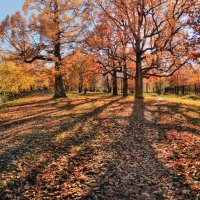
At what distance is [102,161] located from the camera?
9.09 metres

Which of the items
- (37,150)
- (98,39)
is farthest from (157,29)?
(37,150)

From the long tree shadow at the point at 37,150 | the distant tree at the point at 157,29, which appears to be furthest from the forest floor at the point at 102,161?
the distant tree at the point at 157,29

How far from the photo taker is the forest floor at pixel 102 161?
6973 millimetres

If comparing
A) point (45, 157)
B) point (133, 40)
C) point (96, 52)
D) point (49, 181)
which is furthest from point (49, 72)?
point (49, 181)

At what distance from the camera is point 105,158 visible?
9.36 m

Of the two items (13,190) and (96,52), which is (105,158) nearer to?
(13,190)

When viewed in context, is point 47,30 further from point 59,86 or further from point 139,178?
point 139,178

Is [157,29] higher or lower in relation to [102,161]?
higher

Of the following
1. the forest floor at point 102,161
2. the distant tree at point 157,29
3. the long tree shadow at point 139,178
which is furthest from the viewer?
the distant tree at point 157,29

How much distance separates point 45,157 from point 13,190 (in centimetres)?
250

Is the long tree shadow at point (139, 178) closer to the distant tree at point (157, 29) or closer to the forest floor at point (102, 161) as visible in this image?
the forest floor at point (102, 161)

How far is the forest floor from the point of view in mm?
6973

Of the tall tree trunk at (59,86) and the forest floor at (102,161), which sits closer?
the forest floor at (102,161)

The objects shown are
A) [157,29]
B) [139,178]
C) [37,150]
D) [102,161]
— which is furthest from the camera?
[157,29]
